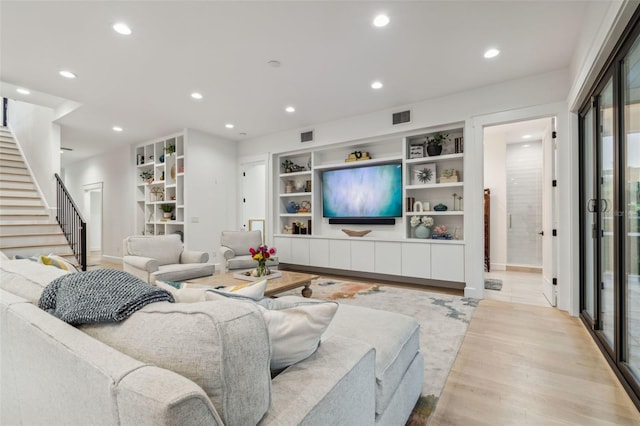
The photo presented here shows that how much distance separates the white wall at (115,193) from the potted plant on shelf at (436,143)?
259 inches

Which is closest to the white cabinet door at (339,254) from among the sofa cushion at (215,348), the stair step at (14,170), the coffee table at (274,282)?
the coffee table at (274,282)

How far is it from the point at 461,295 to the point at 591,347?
1.62 metres

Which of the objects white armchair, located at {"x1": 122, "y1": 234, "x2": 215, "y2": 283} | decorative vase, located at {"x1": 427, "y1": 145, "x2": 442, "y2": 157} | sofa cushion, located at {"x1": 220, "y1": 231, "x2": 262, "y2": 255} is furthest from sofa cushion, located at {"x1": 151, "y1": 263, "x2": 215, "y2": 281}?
decorative vase, located at {"x1": 427, "y1": 145, "x2": 442, "y2": 157}

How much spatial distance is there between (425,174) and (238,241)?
3.22m

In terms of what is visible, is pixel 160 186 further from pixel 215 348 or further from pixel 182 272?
pixel 215 348

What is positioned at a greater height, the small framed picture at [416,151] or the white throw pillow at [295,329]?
the small framed picture at [416,151]

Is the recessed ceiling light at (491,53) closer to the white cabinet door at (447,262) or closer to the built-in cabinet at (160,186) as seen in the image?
the white cabinet door at (447,262)

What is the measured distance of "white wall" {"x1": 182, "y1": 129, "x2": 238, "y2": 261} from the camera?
5.73m

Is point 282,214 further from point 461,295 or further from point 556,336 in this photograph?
point 556,336

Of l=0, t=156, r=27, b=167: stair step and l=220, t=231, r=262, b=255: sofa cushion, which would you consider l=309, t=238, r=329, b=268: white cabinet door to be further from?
l=0, t=156, r=27, b=167: stair step

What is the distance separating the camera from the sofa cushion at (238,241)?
4883mm

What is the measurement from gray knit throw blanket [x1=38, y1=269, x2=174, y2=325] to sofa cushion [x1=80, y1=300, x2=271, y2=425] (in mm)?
61

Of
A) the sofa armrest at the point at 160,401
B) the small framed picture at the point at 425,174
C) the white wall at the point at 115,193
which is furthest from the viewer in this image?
the white wall at the point at 115,193

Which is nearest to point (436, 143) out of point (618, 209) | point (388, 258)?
point (388, 258)
